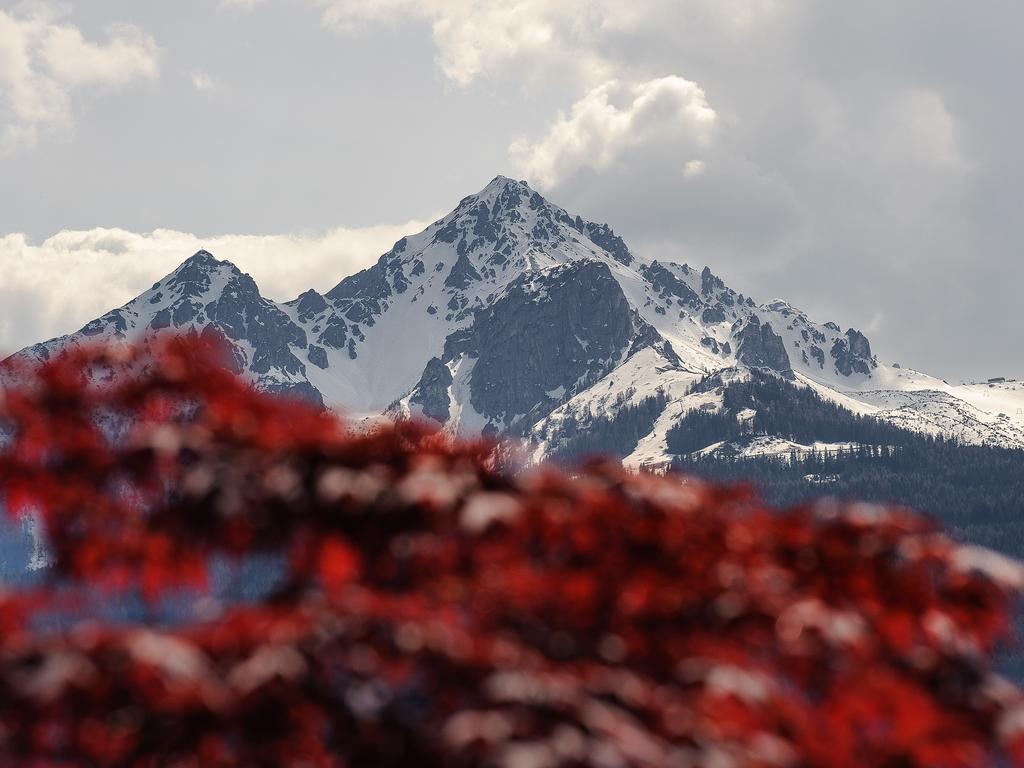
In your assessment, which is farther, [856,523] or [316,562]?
[856,523]

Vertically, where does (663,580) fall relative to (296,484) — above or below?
below

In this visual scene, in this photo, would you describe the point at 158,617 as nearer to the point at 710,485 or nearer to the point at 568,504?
the point at 568,504

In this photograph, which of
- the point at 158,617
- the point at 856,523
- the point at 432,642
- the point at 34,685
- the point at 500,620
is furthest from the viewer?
the point at 856,523

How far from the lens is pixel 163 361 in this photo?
25.3ft

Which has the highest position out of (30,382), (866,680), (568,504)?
(30,382)

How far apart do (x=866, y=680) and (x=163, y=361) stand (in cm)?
471

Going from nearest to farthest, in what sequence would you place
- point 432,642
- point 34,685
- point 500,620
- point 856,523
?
point 34,685 → point 432,642 → point 500,620 → point 856,523

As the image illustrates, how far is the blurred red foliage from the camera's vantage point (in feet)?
18.6

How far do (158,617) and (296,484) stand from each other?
117cm

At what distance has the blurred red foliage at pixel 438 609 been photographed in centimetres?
568

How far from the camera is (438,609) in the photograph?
19.7 feet

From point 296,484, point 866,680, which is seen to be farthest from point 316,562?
point 866,680

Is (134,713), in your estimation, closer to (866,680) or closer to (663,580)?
(663,580)

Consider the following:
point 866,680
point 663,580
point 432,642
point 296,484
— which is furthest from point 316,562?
point 866,680
